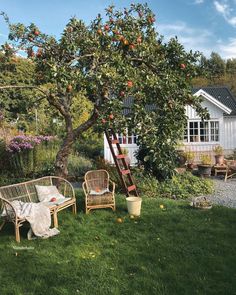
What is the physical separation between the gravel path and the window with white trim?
528 cm

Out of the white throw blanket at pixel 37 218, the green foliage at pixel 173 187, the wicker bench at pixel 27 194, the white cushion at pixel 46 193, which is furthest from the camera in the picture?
the green foliage at pixel 173 187

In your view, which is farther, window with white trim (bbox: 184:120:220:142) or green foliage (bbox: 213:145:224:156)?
window with white trim (bbox: 184:120:220:142)

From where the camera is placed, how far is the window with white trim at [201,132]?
58.1 feet

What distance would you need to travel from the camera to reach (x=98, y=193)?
298 inches

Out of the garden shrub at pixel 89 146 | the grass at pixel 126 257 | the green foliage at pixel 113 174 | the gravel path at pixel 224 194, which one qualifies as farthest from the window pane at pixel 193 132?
the grass at pixel 126 257

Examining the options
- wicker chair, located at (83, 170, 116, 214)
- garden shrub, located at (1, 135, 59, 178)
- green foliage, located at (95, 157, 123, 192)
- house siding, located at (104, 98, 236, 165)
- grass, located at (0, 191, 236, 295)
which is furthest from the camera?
house siding, located at (104, 98, 236, 165)

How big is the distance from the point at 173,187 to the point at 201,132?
8.78 m

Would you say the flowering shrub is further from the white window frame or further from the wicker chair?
the white window frame

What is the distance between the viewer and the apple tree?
19.7 feet

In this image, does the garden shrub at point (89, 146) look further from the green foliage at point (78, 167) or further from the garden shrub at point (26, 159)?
the garden shrub at point (26, 159)

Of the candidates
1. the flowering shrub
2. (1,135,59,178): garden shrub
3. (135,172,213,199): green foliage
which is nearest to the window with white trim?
(135,172,213,199): green foliage

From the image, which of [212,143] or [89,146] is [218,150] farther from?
[89,146]

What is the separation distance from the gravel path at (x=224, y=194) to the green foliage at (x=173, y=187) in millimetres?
342

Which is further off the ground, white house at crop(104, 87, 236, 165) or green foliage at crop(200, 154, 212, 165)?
white house at crop(104, 87, 236, 165)
